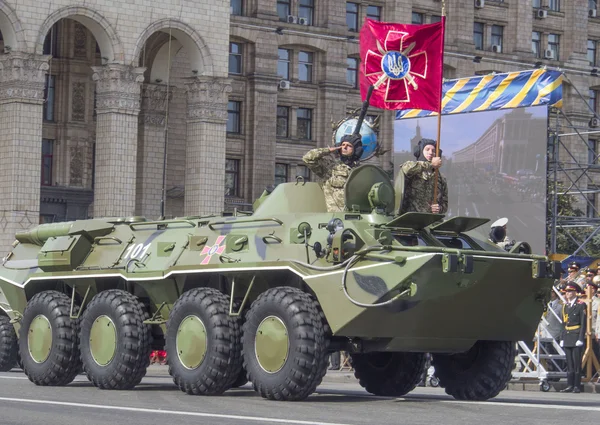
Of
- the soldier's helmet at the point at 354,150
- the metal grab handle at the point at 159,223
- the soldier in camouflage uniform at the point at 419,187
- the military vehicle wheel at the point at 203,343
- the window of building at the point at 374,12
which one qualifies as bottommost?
the military vehicle wheel at the point at 203,343

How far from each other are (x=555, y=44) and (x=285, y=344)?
55.0 metres

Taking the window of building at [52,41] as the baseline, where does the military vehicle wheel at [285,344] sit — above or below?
below

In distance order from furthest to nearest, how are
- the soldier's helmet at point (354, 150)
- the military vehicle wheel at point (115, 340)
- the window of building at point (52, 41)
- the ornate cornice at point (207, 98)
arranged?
the window of building at point (52, 41) → the ornate cornice at point (207, 98) → the military vehicle wheel at point (115, 340) → the soldier's helmet at point (354, 150)

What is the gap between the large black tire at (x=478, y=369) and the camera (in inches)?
659

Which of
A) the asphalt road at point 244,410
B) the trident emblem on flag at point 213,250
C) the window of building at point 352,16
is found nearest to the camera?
the asphalt road at point 244,410

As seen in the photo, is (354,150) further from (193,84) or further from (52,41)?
(52,41)

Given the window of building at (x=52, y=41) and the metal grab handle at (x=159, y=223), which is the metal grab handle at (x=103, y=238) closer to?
the metal grab handle at (x=159, y=223)

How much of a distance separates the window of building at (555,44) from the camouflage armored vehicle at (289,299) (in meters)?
51.2

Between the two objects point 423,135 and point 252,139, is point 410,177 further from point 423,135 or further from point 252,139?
point 252,139

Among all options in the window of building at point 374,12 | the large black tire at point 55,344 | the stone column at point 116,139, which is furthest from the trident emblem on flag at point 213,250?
the window of building at point 374,12

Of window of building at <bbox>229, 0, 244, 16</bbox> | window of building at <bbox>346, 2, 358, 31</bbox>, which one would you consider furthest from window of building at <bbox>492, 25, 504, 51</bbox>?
window of building at <bbox>229, 0, 244, 16</bbox>

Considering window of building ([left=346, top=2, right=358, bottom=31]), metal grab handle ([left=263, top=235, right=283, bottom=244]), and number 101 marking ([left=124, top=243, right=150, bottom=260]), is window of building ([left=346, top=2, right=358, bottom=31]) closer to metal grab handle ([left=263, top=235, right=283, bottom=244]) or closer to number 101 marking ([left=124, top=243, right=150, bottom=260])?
number 101 marking ([left=124, top=243, right=150, bottom=260])

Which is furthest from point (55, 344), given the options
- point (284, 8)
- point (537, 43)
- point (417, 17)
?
point (537, 43)

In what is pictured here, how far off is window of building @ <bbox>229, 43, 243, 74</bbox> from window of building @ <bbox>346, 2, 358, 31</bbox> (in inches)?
224
